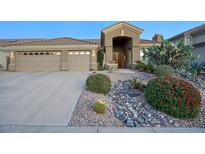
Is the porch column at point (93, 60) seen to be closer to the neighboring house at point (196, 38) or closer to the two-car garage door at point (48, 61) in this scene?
the two-car garage door at point (48, 61)

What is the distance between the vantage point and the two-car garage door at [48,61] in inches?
888

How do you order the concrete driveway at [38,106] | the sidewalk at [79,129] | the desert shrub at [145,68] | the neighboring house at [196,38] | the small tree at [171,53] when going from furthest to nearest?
the neighboring house at [196,38]
the desert shrub at [145,68]
the small tree at [171,53]
the concrete driveway at [38,106]
the sidewalk at [79,129]

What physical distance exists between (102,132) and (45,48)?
60.9ft

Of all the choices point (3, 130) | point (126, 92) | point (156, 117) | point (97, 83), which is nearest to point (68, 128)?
point (3, 130)

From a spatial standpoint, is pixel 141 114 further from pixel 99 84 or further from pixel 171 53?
pixel 171 53

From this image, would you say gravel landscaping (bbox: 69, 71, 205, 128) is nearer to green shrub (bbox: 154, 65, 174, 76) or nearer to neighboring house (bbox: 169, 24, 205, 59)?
green shrub (bbox: 154, 65, 174, 76)

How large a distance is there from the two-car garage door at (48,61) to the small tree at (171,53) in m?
9.45

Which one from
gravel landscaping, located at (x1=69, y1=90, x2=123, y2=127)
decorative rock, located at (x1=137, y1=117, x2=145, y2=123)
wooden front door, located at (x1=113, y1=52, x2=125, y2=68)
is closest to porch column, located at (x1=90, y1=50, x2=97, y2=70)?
wooden front door, located at (x1=113, y1=52, x2=125, y2=68)

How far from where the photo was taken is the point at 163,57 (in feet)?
47.1

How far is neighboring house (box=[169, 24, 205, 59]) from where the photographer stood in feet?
77.3

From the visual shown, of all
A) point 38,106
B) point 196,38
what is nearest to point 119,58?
point 196,38

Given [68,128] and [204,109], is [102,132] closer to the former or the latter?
[68,128]

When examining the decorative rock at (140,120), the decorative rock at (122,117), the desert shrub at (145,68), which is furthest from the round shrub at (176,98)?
the desert shrub at (145,68)

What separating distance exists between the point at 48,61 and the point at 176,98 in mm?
18080
